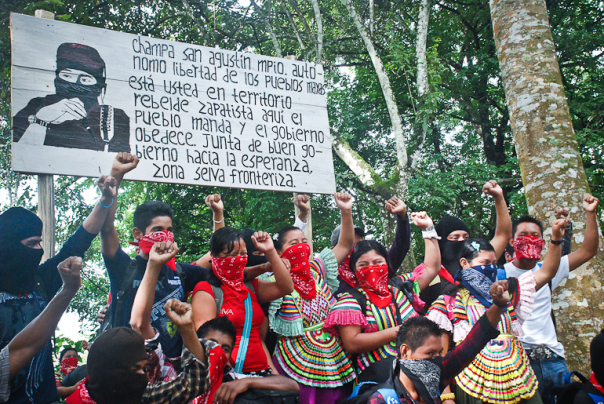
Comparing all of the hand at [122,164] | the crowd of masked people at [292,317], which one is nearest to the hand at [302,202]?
the crowd of masked people at [292,317]

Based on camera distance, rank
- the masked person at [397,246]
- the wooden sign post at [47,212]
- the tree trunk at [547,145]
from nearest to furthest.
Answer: the wooden sign post at [47,212] < the masked person at [397,246] < the tree trunk at [547,145]

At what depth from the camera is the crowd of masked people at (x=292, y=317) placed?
8.59 feet

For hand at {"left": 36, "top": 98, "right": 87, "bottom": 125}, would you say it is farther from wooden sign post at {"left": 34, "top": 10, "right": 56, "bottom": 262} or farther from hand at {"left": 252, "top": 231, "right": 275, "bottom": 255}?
hand at {"left": 252, "top": 231, "right": 275, "bottom": 255}

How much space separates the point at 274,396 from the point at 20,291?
4.85ft

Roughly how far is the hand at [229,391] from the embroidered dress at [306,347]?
0.51 meters

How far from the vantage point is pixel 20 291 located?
2.80 metres

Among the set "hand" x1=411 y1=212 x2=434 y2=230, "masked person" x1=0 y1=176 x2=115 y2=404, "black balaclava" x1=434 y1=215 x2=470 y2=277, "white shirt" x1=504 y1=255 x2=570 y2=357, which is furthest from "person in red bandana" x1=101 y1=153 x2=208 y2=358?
"white shirt" x1=504 y1=255 x2=570 y2=357

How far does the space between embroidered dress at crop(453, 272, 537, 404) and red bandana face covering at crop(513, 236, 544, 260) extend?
507 mm

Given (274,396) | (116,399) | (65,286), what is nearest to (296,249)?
(274,396)

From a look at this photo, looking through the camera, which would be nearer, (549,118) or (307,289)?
(307,289)

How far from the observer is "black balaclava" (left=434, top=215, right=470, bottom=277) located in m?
4.18

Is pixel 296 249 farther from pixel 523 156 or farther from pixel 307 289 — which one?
pixel 523 156

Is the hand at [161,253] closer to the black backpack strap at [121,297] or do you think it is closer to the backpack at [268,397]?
the black backpack strap at [121,297]

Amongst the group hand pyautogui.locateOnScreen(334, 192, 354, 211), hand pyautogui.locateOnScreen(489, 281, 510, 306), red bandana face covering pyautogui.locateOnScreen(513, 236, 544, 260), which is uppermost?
hand pyautogui.locateOnScreen(334, 192, 354, 211)
